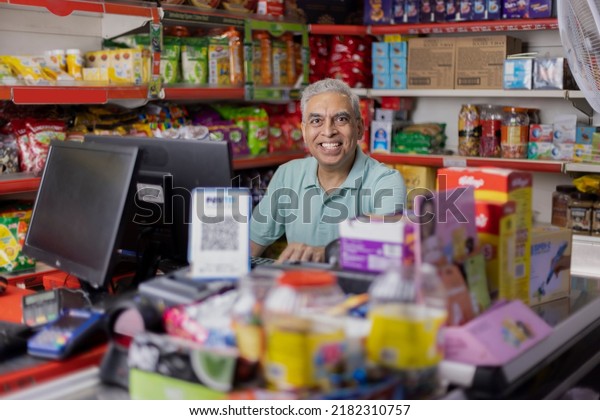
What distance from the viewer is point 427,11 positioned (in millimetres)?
4988

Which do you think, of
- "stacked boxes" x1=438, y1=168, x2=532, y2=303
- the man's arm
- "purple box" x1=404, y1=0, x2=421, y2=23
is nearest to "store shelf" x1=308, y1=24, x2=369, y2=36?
"purple box" x1=404, y1=0, x2=421, y2=23

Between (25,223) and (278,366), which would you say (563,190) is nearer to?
(25,223)

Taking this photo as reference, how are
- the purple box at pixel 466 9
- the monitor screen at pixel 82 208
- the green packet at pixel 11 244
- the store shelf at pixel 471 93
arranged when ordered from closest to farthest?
the monitor screen at pixel 82 208
the green packet at pixel 11 244
the store shelf at pixel 471 93
the purple box at pixel 466 9

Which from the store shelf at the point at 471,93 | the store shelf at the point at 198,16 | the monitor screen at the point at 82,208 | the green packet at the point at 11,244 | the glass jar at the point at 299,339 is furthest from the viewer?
the store shelf at the point at 471,93

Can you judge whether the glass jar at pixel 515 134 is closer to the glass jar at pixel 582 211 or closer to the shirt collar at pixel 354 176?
the glass jar at pixel 582 211

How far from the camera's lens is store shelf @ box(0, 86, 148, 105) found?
3479 mm

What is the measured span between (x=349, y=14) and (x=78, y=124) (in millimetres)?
2374

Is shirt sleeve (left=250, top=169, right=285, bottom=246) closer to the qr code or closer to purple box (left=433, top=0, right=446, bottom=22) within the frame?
the qr code

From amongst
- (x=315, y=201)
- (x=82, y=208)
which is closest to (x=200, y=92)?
(x=315, y=201)

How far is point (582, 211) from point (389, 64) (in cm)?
162

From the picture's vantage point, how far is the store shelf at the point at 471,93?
14.6ft

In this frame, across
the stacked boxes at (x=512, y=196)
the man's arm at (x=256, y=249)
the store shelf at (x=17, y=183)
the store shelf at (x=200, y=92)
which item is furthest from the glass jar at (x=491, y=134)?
the stacked boxes at (x=512, y=196)

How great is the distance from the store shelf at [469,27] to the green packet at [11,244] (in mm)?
2744

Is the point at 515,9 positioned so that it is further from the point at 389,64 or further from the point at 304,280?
the point at 304,280
